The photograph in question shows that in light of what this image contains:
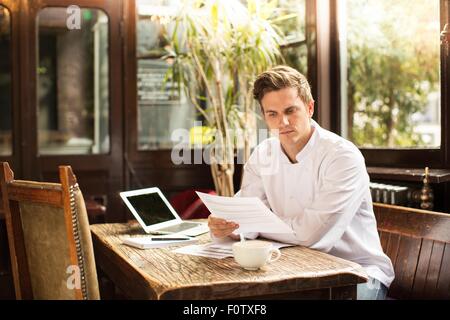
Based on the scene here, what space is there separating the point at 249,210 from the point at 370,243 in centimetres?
60

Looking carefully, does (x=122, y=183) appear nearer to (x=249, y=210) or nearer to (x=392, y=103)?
(x=392, y=103)

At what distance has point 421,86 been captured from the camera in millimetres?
4027

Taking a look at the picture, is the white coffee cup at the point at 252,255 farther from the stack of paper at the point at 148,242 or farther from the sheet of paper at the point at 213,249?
the stack of paper at the point at 148,242

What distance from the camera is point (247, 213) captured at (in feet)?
6.37

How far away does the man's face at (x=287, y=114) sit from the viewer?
232 centimetres

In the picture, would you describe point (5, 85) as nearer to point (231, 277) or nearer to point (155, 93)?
point (155, 93)

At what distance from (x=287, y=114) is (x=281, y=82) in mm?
127

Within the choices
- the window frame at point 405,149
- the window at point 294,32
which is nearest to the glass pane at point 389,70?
the window frame at point 405,149

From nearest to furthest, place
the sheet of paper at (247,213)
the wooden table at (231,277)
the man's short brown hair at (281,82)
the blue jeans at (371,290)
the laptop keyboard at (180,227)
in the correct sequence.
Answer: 1. the wooden table at (231,277)
2. the sheet of paper at (247,213)
3. the blue jeans at (371,290)
4. the man's short brown hair at (281,82)
5. the laptop keyboard at (180,227)

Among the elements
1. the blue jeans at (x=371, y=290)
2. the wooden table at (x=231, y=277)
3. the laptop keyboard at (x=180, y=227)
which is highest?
the laptop keyboard at (x=180, y=227)

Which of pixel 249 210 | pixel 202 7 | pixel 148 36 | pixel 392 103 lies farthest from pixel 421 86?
pixel 249 210

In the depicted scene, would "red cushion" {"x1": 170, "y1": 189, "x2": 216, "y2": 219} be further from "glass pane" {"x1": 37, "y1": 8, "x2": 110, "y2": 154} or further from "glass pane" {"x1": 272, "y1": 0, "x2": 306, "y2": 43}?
"glass pane" {"x1": 272, "y1": 0, "x2": 306, "y2": 43}

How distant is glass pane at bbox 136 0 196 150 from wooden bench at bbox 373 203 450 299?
2.22m

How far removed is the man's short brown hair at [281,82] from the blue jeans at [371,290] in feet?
2.44
